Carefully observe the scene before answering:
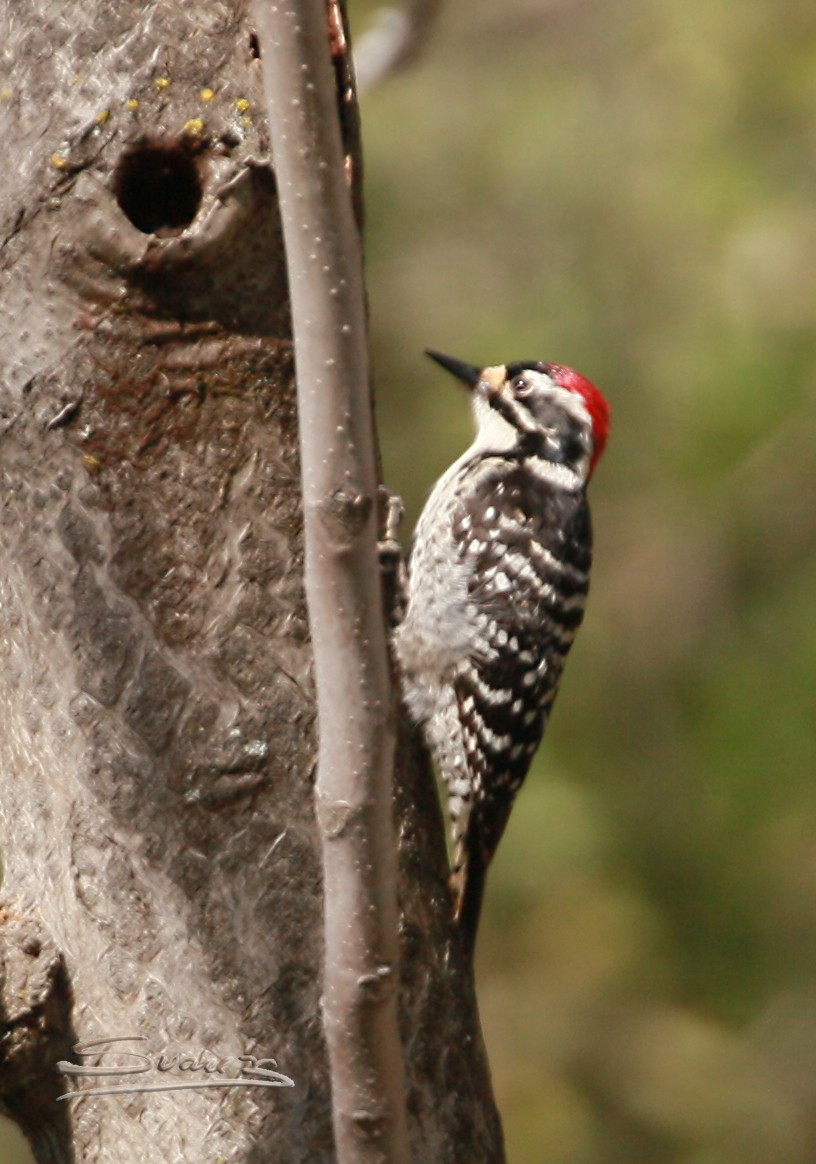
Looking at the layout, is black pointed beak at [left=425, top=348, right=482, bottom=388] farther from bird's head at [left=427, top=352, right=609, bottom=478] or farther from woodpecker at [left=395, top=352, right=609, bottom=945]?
woodpecker at [left=395, top=352, right=609, bottom=945]

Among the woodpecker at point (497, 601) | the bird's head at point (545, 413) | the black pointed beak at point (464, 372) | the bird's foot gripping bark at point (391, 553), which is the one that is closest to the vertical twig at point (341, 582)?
the woodpecker at point (497, 601)

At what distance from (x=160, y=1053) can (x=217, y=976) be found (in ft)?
0.49

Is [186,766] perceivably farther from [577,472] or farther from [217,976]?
[577,472]

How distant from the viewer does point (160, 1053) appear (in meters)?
2.44

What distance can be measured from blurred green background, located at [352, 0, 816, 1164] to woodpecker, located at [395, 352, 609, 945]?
1789mm

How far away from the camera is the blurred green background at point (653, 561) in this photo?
5914mm

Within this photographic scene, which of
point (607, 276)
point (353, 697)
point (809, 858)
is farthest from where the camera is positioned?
point (607, 276)

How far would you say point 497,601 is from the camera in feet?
12.4

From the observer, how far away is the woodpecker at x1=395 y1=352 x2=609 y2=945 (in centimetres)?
361

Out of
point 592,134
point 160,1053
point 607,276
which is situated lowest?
point 160,1053

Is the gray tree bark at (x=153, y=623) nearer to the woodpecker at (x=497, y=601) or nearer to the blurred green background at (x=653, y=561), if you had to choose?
the woodpecker at (x=497, y=601)

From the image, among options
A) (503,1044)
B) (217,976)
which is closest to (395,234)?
(503,1044)

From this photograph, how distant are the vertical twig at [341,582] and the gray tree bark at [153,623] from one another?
558mm

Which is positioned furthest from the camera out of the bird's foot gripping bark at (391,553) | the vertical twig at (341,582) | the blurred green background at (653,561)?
the blurred green background at (653,561)
